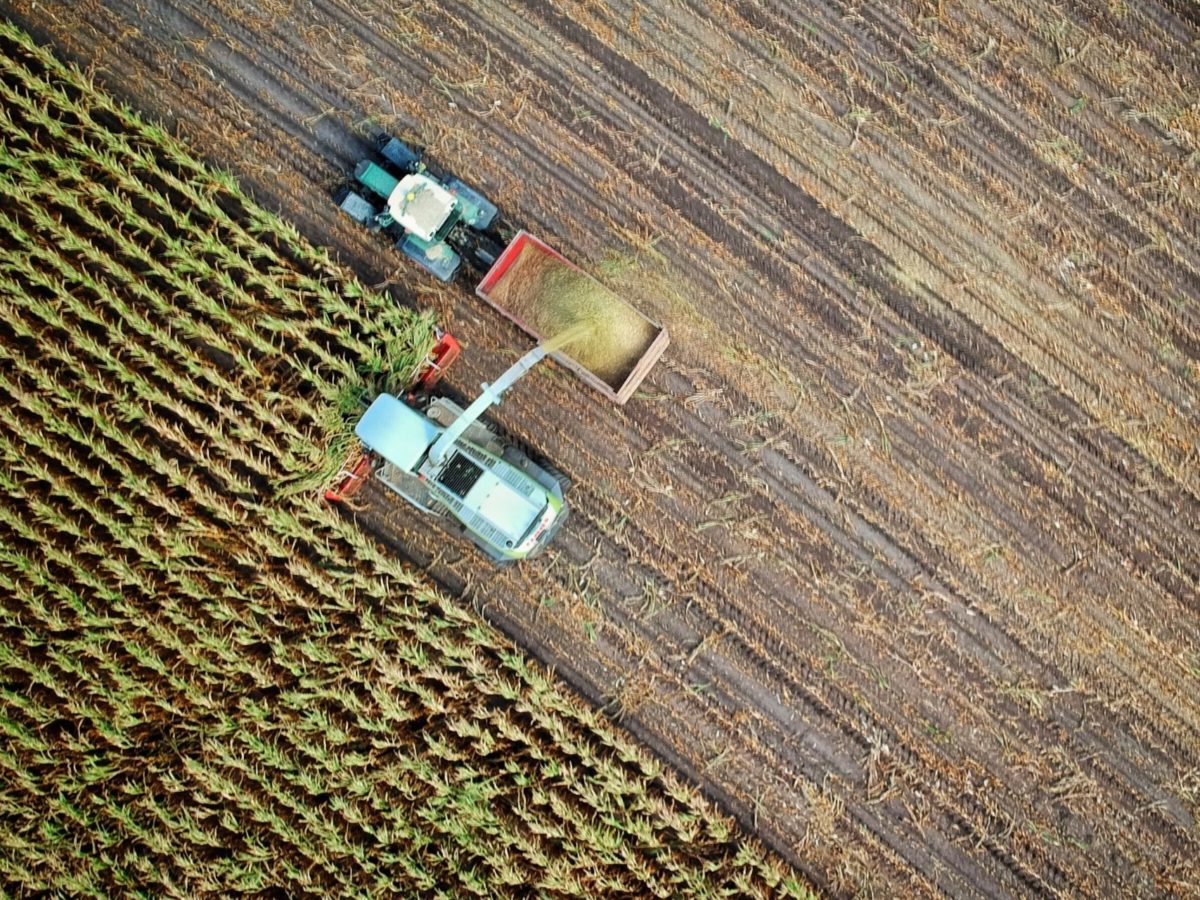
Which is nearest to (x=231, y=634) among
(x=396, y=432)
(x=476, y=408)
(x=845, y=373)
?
(x=396, y=432)

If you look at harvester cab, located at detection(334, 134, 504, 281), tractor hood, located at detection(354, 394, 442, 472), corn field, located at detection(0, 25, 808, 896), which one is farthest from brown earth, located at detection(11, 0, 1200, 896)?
tractor hood, located at detection(354, 394, 442, 472)

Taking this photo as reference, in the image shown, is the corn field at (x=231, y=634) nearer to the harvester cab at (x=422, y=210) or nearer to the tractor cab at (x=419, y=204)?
the harvester cab at (x=422, y=210)

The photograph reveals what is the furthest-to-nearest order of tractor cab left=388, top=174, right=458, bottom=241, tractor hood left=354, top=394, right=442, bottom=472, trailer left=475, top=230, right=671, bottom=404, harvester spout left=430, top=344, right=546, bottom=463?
trailer left=475, top=230, right=671, bottom=404 < tractor cab left=388, top=174, right=458, bottom=241 < tractor hood left=354, top=394, right=442, bottom=472 < harvester spout left=430, top=344, right=546, bottom=463

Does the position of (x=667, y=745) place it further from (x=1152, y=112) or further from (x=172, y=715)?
(x=1152, y=112)

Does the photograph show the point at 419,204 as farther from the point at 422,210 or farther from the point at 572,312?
the point at 572,312

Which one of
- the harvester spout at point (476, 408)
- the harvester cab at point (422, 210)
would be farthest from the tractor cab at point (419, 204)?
the harvester spout at point (476, 408)

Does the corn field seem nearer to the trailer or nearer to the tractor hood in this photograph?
the tractor hood
